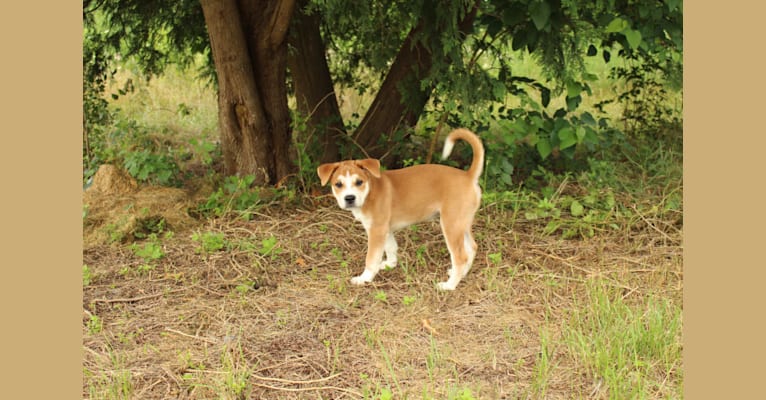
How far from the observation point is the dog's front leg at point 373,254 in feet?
18.3

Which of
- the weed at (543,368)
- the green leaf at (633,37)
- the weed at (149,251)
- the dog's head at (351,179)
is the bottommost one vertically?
the weed at (149,251)

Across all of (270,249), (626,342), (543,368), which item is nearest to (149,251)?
(270,249)

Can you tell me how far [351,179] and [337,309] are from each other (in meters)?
0.89

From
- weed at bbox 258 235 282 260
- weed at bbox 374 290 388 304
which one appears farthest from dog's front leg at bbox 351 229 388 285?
weed at bbox 258 235 282 260

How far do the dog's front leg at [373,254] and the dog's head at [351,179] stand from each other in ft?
1.06

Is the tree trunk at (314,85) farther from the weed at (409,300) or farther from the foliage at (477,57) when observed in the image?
the weed at (409,300)

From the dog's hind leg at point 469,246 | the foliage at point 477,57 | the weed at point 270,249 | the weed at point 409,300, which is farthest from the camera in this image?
the foliage at point 477,57

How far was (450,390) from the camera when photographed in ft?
13.5

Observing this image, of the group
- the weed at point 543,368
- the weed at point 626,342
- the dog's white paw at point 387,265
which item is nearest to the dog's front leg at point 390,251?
the dog's white paw at point 387,265

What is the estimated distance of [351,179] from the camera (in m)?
5.32

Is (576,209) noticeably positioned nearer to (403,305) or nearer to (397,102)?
(403,305)

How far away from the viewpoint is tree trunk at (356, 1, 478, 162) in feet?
25.6

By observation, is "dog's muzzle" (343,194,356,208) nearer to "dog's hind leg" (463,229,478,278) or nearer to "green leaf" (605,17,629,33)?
"dog's hind leg" (463,229,478,278)

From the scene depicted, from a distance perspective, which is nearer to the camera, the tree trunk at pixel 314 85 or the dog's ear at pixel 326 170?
the dog's ear at pixel 326 170
